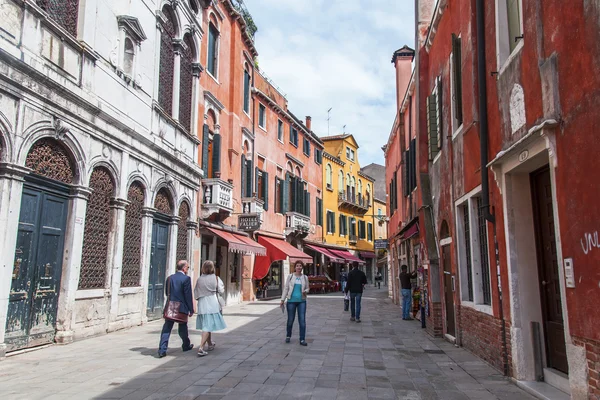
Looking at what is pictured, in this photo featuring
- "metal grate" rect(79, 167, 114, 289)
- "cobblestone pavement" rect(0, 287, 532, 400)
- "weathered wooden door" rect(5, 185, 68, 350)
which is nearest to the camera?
"cobblestone pavement" rect(0, 287, 532, 400)

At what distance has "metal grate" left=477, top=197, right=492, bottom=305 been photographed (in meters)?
7.09

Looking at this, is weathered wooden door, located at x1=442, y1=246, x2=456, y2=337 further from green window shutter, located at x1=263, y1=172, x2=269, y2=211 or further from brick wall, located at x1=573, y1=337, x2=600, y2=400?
green window shutter, located at x1=263, y1=172, x2=269, y2=211

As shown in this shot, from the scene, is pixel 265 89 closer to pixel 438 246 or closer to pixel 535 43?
pixel 438 246

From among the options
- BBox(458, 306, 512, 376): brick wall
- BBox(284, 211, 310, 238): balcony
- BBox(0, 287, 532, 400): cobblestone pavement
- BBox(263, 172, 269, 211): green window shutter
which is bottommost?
BBox(0, 287, 532, 400): cobblestone pavement

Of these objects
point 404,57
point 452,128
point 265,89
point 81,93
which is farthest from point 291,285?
point 265,89

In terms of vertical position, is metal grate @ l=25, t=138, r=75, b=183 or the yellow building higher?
the yellow building

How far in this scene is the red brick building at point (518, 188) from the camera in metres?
4.10

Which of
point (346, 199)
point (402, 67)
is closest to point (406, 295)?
point (402, 67)

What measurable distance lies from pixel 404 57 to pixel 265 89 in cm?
691

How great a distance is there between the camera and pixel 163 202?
1250 cm

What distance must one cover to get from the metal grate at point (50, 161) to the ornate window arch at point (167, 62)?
430 centimetres

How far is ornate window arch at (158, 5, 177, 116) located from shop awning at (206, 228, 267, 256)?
4.35 meters

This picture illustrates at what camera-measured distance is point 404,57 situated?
18.4 m

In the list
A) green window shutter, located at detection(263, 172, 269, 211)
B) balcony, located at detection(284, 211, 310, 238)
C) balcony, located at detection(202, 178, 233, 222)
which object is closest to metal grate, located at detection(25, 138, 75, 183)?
balcony, located at detection(202, 178, 233, 222)
